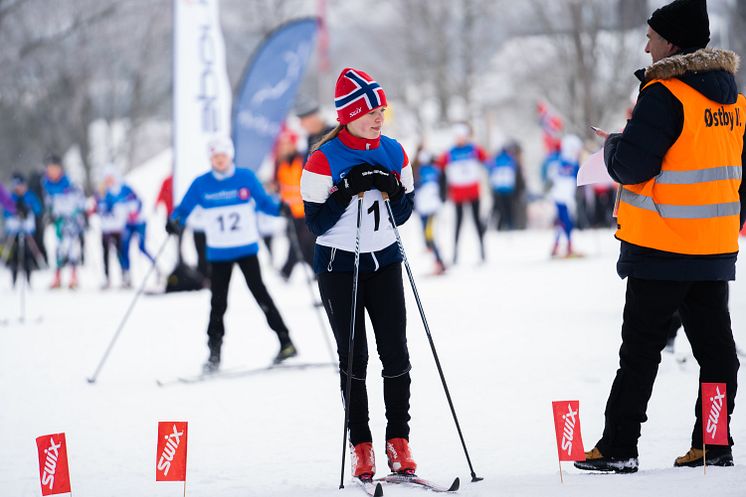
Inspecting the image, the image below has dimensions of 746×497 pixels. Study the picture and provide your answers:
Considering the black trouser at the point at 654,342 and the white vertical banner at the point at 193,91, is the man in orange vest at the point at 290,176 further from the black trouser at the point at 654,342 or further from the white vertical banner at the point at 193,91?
the black trouser at the point at 654,342

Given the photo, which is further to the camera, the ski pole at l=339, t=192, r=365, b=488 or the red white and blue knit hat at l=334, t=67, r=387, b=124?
the red white and blue knit hat at l=334, t=67, r=387, b=124

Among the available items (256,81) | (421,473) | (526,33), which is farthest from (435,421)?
(526,33)

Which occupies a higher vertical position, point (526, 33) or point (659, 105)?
point (526, 33)

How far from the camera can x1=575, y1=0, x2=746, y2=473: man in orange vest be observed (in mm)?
3859

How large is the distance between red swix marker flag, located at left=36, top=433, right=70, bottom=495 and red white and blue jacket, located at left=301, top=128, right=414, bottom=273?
52.0 inches

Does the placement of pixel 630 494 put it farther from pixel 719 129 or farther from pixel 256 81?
pixel 256 81

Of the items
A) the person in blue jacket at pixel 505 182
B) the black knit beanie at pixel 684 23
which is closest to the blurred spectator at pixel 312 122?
the black knit beanie at pixel 684 23

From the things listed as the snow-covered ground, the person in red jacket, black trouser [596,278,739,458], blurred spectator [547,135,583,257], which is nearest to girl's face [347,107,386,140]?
black trouser [596,278,739,458]

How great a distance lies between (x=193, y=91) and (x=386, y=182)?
8.85m

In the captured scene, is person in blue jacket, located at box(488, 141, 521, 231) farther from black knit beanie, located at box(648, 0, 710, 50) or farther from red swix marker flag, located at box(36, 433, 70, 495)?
red swix marker flag, located at box(36, 433, 70, 495)

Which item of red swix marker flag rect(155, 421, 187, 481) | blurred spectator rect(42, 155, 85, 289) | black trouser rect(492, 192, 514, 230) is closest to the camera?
red swix marker flag rect(155, 421, 187, 481)

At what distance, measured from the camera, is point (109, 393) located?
7023 millimetres

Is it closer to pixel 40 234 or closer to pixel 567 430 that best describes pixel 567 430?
pixel 567 430

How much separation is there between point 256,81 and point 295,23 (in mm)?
984
